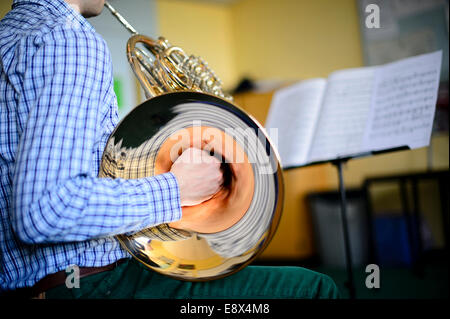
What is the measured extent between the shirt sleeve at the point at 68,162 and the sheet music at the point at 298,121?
32.6 inches

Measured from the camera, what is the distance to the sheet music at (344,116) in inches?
53.3

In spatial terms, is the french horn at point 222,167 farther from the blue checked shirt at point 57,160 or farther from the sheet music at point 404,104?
the sheet music at point 404,104

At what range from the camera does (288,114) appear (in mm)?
1566

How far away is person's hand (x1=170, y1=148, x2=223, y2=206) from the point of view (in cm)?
73

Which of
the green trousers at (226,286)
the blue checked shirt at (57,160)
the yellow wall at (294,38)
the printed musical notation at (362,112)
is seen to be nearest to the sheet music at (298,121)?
the printed musical notation at (362,112)

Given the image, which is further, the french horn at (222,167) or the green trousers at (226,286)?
the green trousers at (226,286)

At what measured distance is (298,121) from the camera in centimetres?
→ 150

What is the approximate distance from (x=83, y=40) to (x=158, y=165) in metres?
0.24

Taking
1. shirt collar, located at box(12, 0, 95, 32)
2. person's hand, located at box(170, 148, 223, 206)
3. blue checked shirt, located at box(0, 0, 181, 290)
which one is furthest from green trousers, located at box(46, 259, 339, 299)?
shirt collar, located at box(12, 0, 95, 32)

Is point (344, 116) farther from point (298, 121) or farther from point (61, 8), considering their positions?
point (61, 8)

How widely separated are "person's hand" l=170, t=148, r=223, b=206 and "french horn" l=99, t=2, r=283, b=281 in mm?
12

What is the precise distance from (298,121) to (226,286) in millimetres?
822

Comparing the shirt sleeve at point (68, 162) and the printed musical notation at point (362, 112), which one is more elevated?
the shirt sleeve at point (68, 162)

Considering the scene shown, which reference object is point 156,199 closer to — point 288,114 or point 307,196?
A: point 288,114
